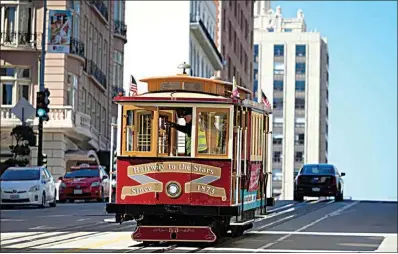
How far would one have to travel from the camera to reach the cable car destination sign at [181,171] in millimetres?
17969

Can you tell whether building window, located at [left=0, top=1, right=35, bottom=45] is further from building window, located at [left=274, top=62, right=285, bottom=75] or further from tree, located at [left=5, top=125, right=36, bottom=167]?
building window, located at [left=274, top=62, right=285, bottom=75]

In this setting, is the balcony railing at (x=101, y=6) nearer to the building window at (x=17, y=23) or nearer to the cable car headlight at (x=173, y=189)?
the building window at (x=17, y=23)

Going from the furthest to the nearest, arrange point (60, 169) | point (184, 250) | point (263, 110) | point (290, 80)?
point (290, 80), point (60, 169), point (263, 110), point (184, 250)

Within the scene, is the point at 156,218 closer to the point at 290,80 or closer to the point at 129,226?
the point at 129,226

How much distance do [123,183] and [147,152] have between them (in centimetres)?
67

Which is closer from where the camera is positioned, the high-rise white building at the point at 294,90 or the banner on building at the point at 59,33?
the banner on building at the point at 59,33

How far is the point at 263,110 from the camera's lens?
20672 mm

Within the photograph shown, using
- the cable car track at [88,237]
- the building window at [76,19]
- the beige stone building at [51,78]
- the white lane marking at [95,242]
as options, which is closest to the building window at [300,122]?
the beige stone building at [51,78]

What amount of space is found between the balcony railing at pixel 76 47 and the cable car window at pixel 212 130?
3993cm

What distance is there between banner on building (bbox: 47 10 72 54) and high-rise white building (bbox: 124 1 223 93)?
110ft

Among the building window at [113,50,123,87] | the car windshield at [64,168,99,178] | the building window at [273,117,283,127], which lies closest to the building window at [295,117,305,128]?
the building window at [273,117,283,127]

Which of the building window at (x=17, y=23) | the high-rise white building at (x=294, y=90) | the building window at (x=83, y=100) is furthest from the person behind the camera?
the high-rise white building at (x=294, y=90)

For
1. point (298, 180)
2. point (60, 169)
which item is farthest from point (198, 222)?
point (60, 169)

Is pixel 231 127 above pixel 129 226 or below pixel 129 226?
above
